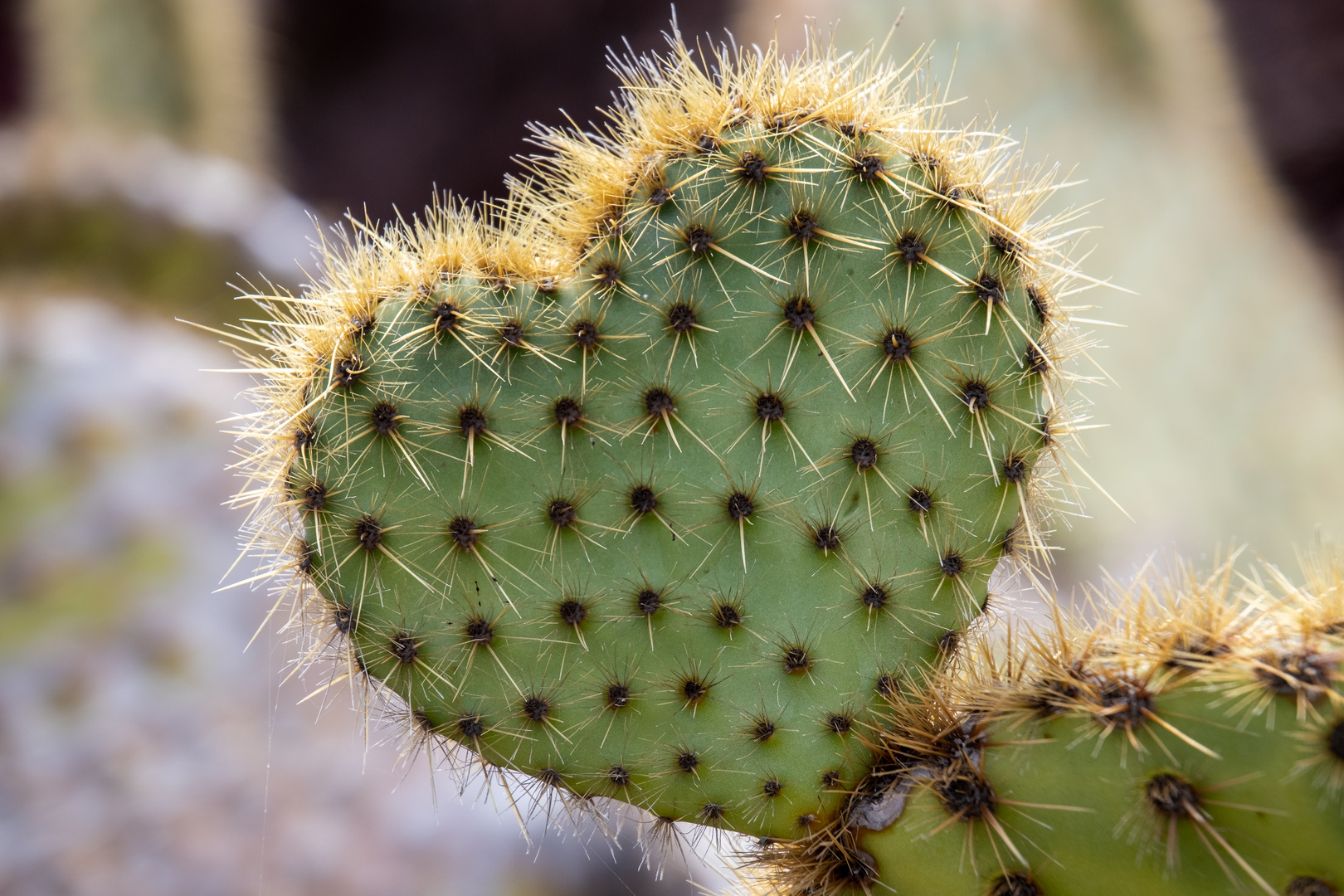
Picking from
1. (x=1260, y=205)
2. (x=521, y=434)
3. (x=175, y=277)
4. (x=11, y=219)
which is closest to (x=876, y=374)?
(x=521, y=434)

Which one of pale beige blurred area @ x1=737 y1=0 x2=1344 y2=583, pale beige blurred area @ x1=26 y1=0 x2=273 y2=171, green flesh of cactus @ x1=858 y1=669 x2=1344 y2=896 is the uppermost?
pale beige blurred area @ x1=26 y1=0 x2=273 y2=171

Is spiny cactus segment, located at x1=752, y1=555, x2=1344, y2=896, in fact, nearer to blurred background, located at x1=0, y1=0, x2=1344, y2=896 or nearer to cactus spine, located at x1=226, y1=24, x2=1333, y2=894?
cactus spine, located at x1=226, y1=24, x2=1333, y2=894

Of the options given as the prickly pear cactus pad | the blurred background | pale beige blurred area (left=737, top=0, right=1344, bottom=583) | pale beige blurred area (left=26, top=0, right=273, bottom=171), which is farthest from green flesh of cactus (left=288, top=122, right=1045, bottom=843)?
pale beige blurred area (left=26, top=0, right=273, bottom=171)

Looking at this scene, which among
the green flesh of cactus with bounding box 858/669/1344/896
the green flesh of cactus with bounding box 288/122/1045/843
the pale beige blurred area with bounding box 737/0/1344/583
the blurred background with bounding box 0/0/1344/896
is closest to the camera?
the green flesh of cactus with bounding box 858/669/1344/896

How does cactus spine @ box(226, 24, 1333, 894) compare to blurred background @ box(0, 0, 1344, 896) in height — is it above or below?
below

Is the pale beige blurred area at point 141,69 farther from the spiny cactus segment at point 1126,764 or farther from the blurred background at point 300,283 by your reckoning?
the spiny cactus segment at point 1126,764

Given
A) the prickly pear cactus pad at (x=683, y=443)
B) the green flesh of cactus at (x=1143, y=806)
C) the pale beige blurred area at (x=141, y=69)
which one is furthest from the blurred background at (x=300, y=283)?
the green flesh of cactus at (x=1143, y=806)

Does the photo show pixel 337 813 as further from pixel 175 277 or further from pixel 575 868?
pixel 175 277
